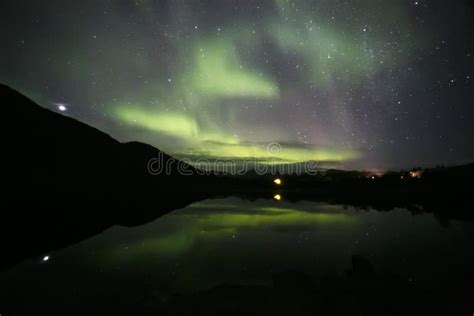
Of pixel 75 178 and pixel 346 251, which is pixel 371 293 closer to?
pixel 346 251

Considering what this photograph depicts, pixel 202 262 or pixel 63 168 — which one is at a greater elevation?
pixel 63 168

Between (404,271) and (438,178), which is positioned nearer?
(404,271)

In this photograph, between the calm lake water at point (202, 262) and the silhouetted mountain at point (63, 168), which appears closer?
the calm lake water at point (202, 262)

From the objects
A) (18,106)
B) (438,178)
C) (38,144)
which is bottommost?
(438,178)

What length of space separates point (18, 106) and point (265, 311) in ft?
555

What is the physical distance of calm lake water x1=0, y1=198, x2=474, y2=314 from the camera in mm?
9297

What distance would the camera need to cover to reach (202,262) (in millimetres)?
13023

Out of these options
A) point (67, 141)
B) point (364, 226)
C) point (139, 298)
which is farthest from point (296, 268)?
point (67, 141)

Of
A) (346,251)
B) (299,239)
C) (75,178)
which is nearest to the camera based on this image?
(346,251)

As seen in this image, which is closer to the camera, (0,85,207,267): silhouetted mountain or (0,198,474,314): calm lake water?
(0,198,474,314): calm lake water

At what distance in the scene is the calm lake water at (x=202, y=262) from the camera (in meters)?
9.30

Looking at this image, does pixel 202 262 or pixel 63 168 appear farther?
pixel 63 168

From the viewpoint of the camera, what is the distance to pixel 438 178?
12056 cm

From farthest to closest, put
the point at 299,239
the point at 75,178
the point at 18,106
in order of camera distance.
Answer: the point at 18,106
the point at 75,178
the point at 299,239
